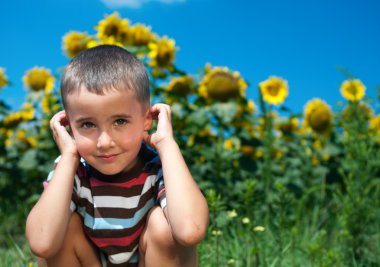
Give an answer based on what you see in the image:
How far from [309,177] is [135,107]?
9.93 ft

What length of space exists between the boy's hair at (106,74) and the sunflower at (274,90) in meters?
Answer: 2.77

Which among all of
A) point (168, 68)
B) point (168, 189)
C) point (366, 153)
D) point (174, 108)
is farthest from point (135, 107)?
point (168, 68)

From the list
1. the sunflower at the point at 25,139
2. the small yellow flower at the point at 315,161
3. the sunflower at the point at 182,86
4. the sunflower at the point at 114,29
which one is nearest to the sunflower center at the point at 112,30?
the sunflower at the point at 114,29

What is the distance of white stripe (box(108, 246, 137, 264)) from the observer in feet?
6.14

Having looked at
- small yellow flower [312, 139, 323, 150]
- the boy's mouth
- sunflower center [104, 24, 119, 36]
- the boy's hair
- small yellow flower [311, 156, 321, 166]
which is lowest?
the boy's mouth

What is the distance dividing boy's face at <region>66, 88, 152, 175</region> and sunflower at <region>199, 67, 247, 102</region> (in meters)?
2.11

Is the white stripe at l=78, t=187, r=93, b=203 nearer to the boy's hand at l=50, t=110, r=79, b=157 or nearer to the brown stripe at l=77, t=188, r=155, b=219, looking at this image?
the brown stripe at l=77, t=188, r=155, b=219

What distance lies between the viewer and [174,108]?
377 cm

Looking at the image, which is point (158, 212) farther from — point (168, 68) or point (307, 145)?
point (307, 145)

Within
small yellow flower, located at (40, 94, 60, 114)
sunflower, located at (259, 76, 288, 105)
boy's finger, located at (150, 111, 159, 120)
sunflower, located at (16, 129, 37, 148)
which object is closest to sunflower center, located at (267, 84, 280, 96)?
sunflower, located at (259, 76, 288, 105)

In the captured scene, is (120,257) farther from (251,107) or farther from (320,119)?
(320,119)

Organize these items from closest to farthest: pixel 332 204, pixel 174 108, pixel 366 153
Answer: pixel 366 153
pixel 174 108
pixel 332 204

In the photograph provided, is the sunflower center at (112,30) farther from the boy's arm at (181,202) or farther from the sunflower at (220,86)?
the boy's arm at (181,202)

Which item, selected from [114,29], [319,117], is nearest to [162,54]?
[114,29]
